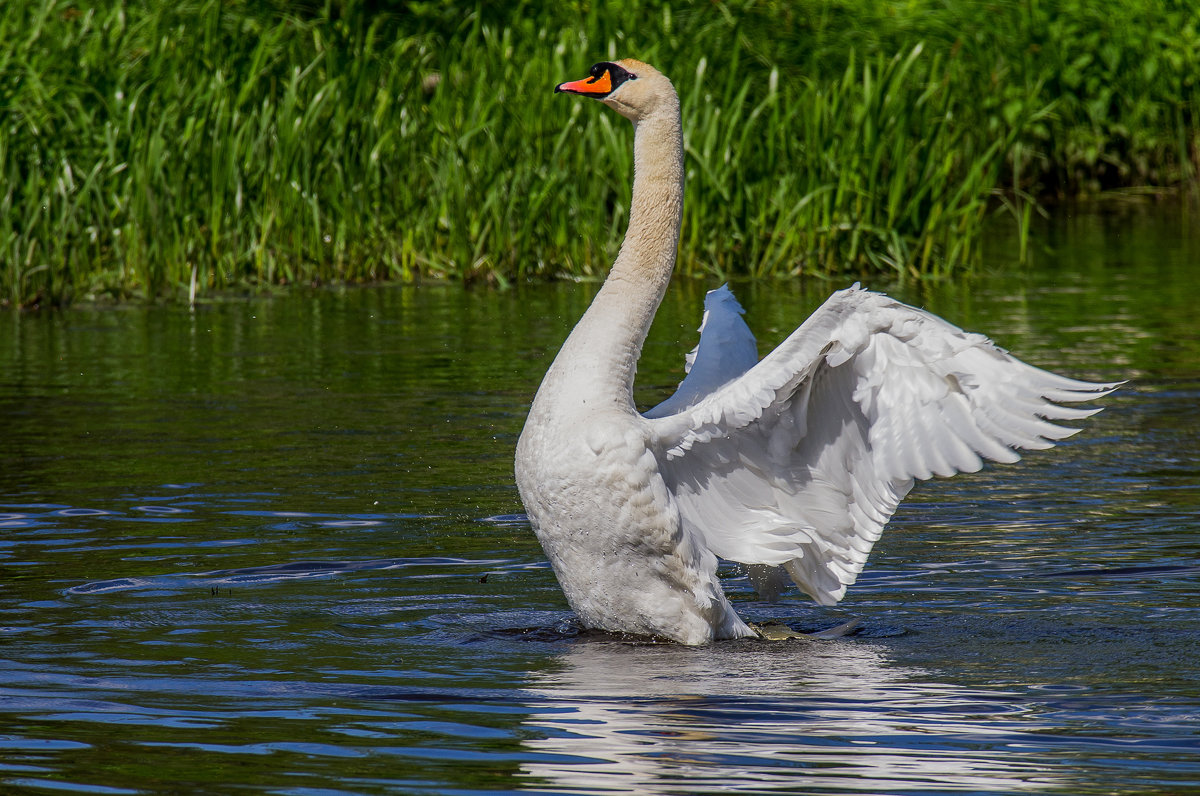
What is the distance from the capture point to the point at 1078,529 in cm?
645

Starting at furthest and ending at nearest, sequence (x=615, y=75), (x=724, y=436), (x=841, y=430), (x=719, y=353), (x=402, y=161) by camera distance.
A: (x=402, y=161)
(x=719, y=353)
(x=615, y=75)
(x=841, y=430)
(x=724, y=436)

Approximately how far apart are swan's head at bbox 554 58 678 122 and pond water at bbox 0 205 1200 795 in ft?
5.21

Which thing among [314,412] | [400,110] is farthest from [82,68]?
[314,412]

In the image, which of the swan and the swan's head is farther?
the swan's head

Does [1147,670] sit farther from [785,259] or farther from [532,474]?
[785,259]

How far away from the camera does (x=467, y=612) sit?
5562 mm

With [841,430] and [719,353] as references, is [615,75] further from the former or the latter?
[841,430]

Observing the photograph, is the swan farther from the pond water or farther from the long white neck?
the pond water

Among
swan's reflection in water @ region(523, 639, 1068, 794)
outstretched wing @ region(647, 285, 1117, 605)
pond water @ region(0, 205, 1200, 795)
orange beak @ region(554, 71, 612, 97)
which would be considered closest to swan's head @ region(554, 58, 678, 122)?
orange beak @ region(554, 71, 612, 97)

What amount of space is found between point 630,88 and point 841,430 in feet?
4.10

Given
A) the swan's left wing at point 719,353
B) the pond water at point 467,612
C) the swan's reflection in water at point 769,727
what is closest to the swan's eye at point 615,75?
the swan's left wing at point 719,353

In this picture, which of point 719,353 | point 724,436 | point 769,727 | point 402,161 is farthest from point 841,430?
point 402,161

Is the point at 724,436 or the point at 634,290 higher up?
the point at 634,290

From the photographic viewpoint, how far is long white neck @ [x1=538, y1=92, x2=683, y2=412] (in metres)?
5.16
